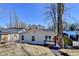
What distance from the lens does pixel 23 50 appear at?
6.29ft

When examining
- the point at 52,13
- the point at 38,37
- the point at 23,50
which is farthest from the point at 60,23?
the point at 23,50

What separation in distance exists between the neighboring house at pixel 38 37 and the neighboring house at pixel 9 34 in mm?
45

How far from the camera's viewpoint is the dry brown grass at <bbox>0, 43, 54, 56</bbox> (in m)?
1.89

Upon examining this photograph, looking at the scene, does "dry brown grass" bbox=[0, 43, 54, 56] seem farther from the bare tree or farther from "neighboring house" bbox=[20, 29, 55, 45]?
the bare tree

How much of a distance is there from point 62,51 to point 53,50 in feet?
0.25

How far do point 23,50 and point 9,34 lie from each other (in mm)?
181

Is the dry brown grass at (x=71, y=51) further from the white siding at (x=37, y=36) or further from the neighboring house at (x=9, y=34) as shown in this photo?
the neighboring house at (x=9, y=34)

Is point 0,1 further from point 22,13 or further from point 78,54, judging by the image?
point 78,54

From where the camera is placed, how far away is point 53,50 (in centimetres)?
189

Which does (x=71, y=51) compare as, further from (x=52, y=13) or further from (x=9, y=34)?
(x=9, y=34)

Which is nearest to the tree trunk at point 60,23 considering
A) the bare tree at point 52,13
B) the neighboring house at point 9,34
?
the bare tree at point 52,13

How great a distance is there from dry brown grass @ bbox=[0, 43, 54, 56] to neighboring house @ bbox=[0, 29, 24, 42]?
2.2 inches

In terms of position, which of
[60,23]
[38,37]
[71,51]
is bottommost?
[71,51]

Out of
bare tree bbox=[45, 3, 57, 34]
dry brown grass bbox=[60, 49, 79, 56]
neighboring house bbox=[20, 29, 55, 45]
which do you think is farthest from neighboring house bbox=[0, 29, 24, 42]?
dry brown grass bbox=[60, 49, 79, 56]
